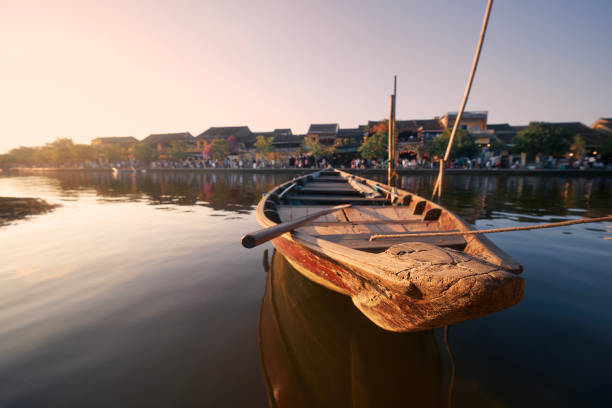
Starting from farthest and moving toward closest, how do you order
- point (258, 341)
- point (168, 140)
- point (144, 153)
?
point (168, 140) < point (144, 153) < point (258, 341)

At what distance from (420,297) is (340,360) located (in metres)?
1.36

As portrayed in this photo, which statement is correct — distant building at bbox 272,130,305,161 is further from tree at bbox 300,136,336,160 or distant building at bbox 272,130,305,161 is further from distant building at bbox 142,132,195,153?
distant building at bbox 142,132,195,153

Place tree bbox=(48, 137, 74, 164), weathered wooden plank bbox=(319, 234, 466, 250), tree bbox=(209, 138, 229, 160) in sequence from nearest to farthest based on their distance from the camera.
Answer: weathered wooden plank bbox=(319, 234, 466, 250) → tree bbox=(209, 138, 229, 160) → tree bbox=(48, 137, 74, 164)

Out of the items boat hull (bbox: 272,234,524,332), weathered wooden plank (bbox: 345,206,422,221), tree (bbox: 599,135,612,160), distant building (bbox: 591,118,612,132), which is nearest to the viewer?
boat hull (bbox: 272,234,524,332)

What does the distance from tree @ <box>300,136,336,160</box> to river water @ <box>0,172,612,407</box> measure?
103ft

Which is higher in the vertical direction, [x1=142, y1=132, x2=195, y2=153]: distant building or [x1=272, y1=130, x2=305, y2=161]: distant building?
[x1=142, y1=132, x2=195, y2=153]: distant building

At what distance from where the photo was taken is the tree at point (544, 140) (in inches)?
1049

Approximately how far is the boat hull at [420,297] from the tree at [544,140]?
36.5 metres

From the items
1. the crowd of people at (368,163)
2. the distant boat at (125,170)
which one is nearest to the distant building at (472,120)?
the crowd of people at (368,163)

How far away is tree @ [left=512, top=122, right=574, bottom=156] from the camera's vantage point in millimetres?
26656

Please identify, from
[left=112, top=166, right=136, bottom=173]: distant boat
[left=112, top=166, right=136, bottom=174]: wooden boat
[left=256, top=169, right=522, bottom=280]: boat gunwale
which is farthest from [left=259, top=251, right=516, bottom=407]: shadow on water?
[left=112, top=166, right=136, bottom=173]: distant boat

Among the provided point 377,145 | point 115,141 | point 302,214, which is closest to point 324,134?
point 377,145

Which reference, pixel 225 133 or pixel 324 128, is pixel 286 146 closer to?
pixel 324 128

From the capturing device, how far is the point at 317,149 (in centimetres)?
3472
